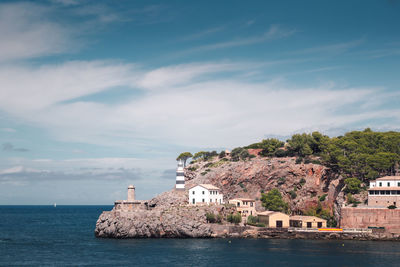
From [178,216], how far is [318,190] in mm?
38037

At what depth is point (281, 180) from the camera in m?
119

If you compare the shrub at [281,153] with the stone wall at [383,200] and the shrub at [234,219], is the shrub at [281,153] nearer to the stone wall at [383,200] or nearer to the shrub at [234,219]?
the stone wall at [383,200]

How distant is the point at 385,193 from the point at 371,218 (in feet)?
22.1

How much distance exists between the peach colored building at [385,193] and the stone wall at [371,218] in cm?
332

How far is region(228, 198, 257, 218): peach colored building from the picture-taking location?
108 metres

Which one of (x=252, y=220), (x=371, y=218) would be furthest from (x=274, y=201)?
(x=371, y=218)

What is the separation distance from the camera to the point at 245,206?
10956 centimetres

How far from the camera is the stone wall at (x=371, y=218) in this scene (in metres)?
94.1

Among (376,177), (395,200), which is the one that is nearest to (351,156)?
(376,177)

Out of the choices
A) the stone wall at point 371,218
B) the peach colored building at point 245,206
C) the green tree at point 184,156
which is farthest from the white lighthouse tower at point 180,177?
the green tree at point 184,156

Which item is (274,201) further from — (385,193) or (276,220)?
(385,193)

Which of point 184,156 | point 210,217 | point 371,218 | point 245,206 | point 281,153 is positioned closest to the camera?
point 371,218

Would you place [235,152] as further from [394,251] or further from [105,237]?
[394,251]

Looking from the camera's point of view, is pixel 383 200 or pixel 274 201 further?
pixel 274 201
